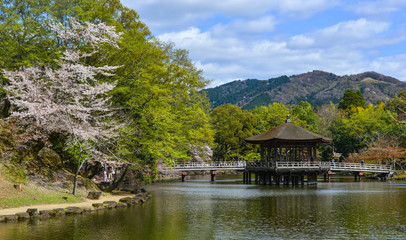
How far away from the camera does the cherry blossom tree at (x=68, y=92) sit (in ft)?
78.7

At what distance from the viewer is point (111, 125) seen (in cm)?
2739

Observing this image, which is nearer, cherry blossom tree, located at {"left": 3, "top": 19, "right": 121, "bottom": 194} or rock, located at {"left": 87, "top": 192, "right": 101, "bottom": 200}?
cherry blossom tree, located at {"left": 3, "top": 19, "right": 121, "bottom": 194}

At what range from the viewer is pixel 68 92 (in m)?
24.7

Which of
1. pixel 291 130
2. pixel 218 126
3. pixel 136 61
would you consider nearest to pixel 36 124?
pixel 136 61

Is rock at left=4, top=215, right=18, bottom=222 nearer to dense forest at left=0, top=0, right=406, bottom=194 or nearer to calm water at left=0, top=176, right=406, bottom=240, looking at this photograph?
calm water at left=0, top=176, right=406, bottom=240

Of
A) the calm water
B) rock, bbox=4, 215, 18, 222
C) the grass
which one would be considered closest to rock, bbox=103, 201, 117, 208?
the calm water

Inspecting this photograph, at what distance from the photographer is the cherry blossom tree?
2398 cm

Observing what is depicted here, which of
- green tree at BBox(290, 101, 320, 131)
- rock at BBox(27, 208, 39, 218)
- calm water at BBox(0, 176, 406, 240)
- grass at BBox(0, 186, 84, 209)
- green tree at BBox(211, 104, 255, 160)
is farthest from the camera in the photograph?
green tree at BBox(290, 101, 320, 131)

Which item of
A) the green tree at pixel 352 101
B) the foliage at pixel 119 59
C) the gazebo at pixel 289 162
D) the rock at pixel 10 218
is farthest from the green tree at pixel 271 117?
the rock at pixel 10 218

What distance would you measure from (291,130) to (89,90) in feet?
95.3

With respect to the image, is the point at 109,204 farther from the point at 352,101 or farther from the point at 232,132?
the point at 352,101

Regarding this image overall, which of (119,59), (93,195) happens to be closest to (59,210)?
(93,195)

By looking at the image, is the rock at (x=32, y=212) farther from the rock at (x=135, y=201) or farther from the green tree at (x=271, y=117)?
the green tree at (x=271, y=117)

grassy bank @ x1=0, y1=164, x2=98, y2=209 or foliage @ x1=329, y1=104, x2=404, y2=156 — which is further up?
foliage @ x1=329, y1=104, x2=404, y2=156
